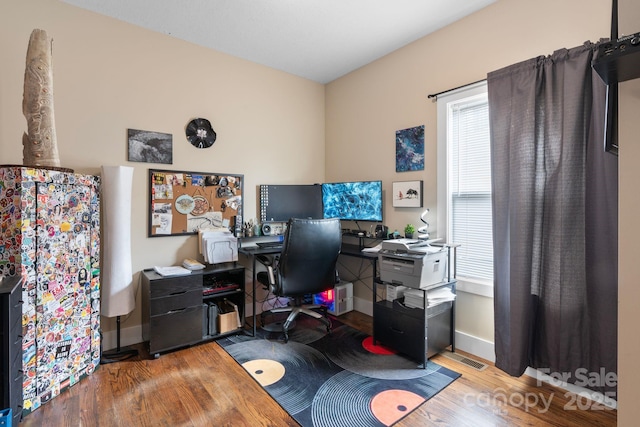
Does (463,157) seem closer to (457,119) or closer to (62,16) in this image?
(457,119)

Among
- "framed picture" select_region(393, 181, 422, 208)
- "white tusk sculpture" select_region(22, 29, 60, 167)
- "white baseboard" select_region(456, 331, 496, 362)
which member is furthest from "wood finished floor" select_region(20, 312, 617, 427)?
"white tusk sculpture" select_region(22, 29, 60, 167)

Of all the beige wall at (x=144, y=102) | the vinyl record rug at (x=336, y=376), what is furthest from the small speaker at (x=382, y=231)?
Result: the beige wall at (x=144, y=102)

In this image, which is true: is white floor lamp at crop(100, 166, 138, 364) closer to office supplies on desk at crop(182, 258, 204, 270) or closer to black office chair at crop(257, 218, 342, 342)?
office supplies on desk at crop(182, 258, 204, 270)

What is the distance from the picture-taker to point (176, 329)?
246 cm

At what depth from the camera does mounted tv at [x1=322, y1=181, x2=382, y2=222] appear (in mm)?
3182

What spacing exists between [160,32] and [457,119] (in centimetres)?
271

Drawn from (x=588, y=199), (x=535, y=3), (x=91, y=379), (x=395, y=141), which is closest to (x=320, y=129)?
(x=395, y=141)

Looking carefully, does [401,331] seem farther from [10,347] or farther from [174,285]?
[10,347]

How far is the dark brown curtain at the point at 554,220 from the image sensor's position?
173cm

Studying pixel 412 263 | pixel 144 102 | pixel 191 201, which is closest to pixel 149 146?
pixel 144 102

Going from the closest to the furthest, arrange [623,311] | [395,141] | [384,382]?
[623,311] → [384,382] → [395,141]

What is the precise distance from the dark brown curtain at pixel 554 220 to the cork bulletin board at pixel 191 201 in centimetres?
236

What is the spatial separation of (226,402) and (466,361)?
5.79 feet

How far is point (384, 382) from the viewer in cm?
206
